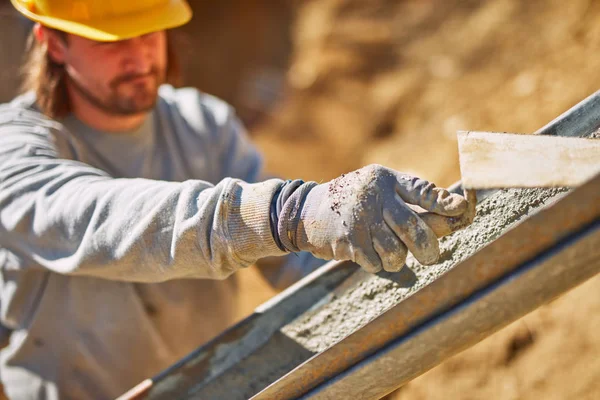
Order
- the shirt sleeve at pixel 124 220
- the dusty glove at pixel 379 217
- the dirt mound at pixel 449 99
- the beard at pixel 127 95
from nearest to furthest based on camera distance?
1. the dusty glove at pixel 379 217
2. the shirt sleeve at pixel 124 220
3. the beard at pixel 127 95
4. the dirt mound at pixel 449 99

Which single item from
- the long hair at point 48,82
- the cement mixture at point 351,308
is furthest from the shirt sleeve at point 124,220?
the cement mixture at point 351,308

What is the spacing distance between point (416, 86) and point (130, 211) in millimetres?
3237

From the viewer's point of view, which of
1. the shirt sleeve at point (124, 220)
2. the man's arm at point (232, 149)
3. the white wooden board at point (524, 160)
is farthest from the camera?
the man's arm at point (232, 149)

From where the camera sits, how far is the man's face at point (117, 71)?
6.82ft

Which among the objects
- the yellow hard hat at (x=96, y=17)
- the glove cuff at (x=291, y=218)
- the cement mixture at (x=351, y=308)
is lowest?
the cement mixture at (x=351, y=308)

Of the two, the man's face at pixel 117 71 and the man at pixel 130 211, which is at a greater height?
the man's face at pixel 117 71

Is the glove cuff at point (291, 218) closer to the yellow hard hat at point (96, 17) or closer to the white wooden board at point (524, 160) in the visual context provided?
the white wooden board at point (524, 160)

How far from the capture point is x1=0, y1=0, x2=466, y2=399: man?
1304 mm

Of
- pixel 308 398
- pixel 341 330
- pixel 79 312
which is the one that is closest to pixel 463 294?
pixel 308 398

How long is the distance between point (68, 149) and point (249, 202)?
0.96m

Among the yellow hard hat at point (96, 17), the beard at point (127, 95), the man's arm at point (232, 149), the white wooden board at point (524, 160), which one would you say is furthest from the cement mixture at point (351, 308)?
the yellow hard hat at point (96, 17)

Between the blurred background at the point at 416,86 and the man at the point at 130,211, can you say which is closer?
the man at the point at 130,211

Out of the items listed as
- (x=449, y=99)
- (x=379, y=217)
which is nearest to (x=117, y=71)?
(x=379, y=217)

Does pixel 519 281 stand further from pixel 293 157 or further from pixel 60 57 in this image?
pixel 293 157
